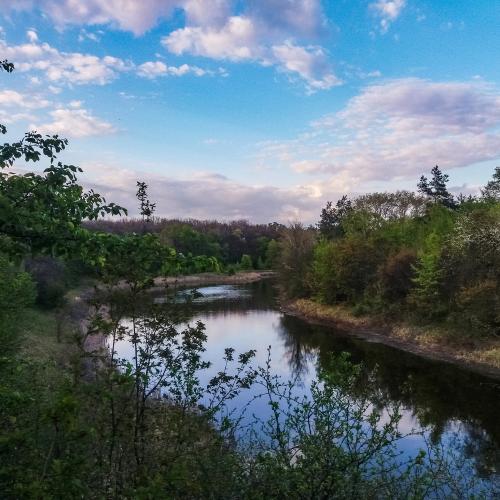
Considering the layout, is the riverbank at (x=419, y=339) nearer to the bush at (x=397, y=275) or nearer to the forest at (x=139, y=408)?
the bush at (x=397, y=275)

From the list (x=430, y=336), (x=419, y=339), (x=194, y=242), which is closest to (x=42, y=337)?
(x=419, y=339)

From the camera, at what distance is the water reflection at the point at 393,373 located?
54.5 feet

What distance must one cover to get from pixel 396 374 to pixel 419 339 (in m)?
8.15

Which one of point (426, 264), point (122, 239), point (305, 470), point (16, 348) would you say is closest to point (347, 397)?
point (305, 470)

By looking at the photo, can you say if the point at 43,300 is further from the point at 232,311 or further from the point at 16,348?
the point at 16,348

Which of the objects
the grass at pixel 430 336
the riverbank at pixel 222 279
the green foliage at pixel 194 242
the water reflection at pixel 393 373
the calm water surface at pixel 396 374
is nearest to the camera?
the water reflection at pixel 393 373

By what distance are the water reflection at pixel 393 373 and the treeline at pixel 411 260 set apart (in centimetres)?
Result: 448

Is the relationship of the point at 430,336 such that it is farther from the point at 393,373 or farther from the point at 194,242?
the point at 194,242

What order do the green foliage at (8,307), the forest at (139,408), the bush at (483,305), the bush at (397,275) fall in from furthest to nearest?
the bush at (397,275) < the bush at (483,305) < the green foliage at (8,307) < the forest at (139,408)

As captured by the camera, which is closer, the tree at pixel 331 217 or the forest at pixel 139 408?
the forest at pixel 139 408

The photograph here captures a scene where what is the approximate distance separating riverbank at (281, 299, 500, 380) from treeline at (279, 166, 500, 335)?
985mm

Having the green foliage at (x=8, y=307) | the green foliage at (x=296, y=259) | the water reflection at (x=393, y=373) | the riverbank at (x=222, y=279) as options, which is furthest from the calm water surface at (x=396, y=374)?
the riverbank at (x=222, y=279)

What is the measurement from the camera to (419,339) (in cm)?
3353

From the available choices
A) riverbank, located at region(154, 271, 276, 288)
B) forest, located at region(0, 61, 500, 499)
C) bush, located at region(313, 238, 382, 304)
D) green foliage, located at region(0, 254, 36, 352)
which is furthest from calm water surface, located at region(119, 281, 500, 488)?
riverbank, located at region(154, 271, 276, 288)
